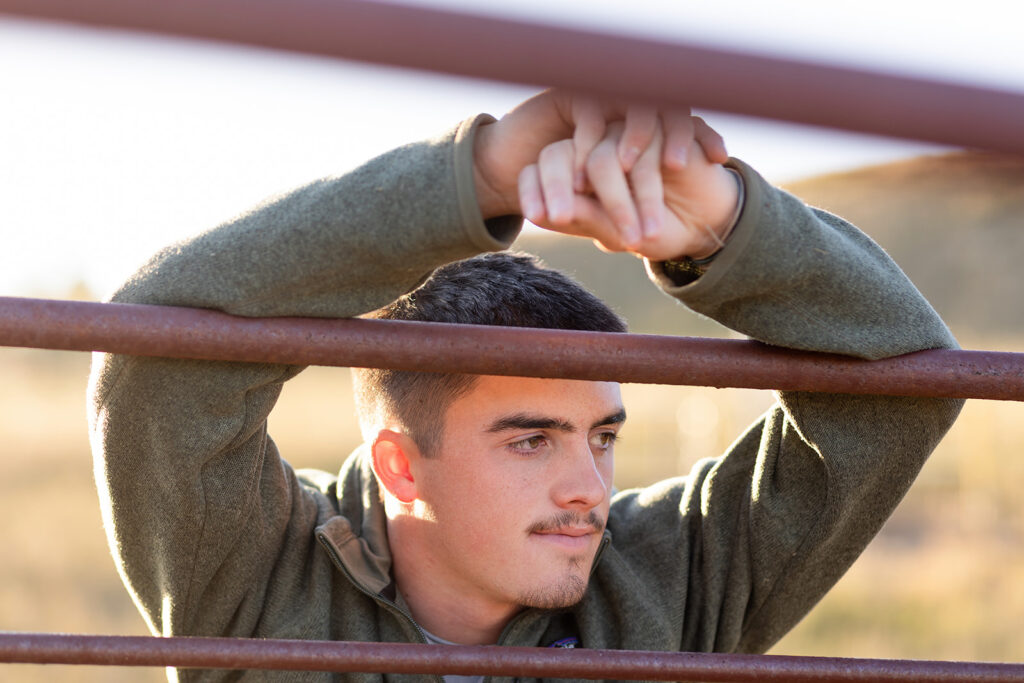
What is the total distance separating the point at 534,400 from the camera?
5.63 ft

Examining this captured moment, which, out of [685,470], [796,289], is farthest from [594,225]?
[685,470]

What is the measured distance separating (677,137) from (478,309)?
760 mm

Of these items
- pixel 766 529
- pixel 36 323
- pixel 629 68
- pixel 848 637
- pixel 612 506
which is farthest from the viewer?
pixel 848 637

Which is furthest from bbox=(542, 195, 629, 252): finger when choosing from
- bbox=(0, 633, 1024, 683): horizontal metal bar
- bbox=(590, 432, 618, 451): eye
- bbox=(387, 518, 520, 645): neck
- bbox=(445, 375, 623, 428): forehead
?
bbox=(387, 518, 520, 645): neck

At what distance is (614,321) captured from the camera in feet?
6.05

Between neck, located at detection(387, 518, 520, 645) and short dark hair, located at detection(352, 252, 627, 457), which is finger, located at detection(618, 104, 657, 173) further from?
neck, located at detection(387, 518, 520, 645)

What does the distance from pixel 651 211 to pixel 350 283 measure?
358 mm

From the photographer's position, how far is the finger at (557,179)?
42.6 inches

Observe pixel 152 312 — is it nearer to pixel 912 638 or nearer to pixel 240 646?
pixel 240 646

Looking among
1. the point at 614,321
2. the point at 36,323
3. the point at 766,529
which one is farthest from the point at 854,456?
the point at 36,323

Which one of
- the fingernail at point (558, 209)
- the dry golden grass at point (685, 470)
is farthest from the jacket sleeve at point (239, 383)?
the dry golden grass at point (685, 470)

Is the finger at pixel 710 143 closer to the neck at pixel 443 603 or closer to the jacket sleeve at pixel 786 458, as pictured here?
the jacket sleeve at pixel 786 458

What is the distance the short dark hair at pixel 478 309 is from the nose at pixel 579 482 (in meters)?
0.20

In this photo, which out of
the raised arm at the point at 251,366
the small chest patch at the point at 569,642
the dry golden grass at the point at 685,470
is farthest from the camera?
the dry golden grass at the point at 685,470
